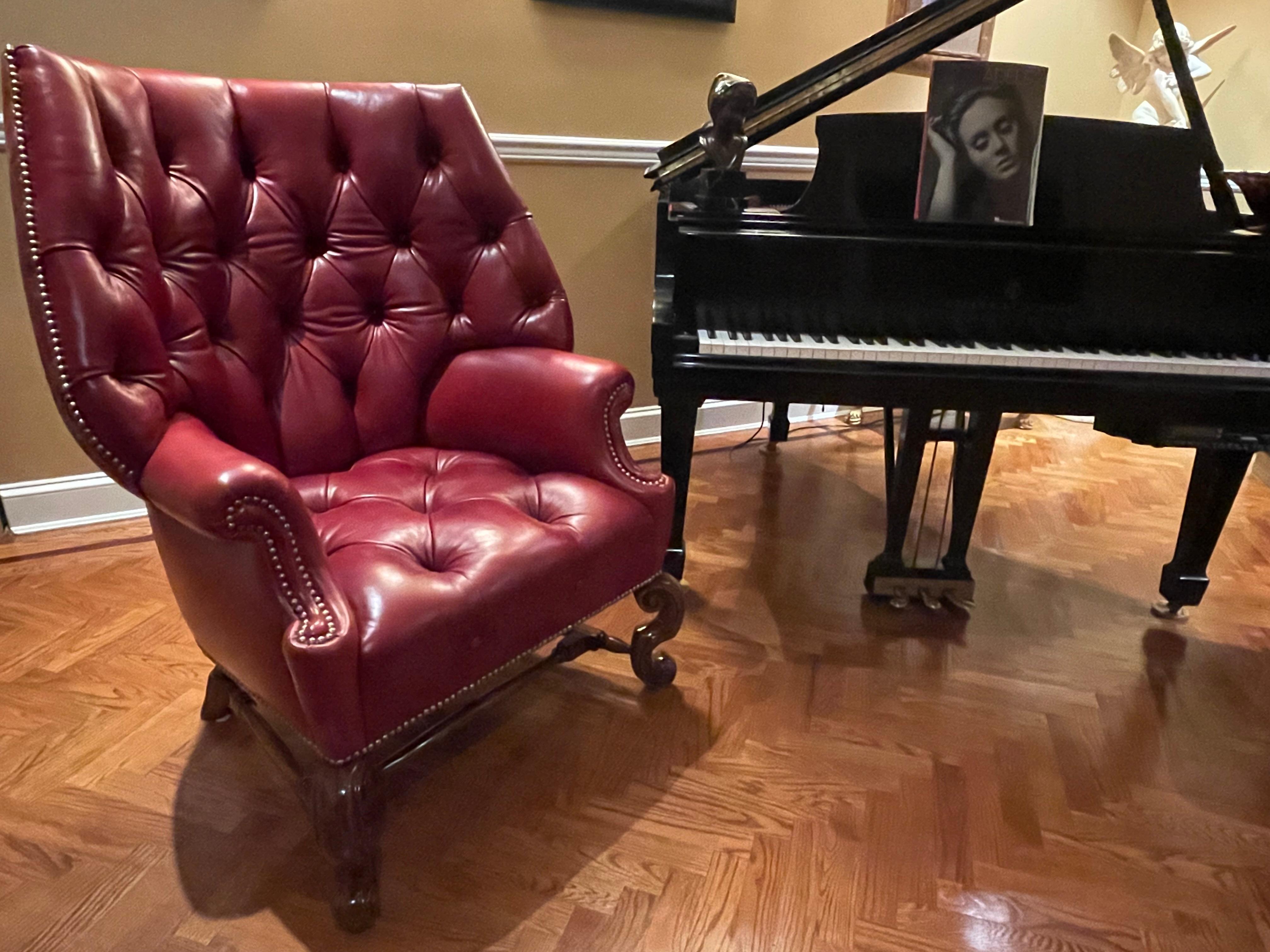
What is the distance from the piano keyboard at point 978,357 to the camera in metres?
1.68

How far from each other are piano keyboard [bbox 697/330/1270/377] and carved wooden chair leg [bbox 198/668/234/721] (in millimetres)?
1081

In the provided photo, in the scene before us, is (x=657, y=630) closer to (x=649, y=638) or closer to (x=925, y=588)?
(x=649, y=638)

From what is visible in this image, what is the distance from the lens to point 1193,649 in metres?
1.94

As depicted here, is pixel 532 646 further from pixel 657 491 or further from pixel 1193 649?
pixel 1193 649

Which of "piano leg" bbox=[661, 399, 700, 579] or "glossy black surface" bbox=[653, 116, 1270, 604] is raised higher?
"glossy black surface" bbox=[653, 116, 1270, 604]

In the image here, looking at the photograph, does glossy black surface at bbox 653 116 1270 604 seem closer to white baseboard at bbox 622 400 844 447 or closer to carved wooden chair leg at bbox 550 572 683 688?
carved wooden chair leg at bbox 550 572 683 688

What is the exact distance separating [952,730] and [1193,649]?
74 centimetres

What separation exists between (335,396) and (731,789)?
3.32ft

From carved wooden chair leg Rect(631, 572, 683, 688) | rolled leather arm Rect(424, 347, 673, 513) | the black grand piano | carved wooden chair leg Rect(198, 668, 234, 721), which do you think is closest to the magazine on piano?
the black grand piano

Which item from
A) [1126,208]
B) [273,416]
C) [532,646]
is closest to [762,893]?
[532,646]

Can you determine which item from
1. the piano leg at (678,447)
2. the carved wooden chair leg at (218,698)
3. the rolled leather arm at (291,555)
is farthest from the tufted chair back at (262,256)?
the carved wooden chair leg at (218,698)

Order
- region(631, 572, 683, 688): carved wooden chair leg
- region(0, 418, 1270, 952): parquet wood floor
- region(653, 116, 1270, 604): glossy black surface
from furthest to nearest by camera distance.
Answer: region(653, 116, 1270, 604): glossy black surface
region(631, 572, 683, 688): carved wooden chair leg
region(0, 418, 1270, 952): parquet wood floor

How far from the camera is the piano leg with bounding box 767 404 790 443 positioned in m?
3.02

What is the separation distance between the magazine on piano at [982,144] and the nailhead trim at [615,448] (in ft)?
2.63
